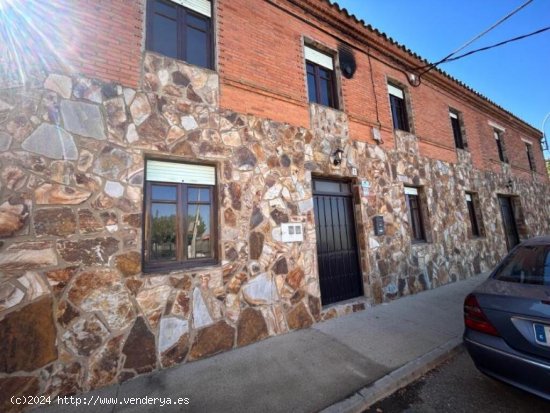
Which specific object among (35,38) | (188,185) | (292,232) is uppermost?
(35,38)

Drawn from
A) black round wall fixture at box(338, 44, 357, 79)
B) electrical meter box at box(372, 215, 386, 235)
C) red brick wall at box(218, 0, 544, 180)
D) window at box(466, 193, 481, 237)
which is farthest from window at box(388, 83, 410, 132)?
window at box(466, 193, 481, 237)

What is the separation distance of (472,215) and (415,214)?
3586 millimetres

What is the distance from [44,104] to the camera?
3123 millimetres

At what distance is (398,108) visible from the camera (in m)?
7.68

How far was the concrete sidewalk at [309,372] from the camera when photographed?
2607 mm

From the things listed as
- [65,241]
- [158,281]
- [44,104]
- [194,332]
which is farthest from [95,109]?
[194,332]

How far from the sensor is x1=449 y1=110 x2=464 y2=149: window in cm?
932

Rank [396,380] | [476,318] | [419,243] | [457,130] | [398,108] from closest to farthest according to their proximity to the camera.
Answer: [476,318] → [396,380] → [419,243] → [398,108] → [457,130]

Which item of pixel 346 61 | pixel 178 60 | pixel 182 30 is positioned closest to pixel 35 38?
pixel 178 60

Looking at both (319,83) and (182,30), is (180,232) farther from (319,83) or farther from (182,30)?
(319,83)

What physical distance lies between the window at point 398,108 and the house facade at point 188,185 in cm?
58

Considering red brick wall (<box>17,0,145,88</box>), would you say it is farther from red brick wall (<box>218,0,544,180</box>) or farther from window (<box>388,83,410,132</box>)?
window (<box>388,83,410,132</box>)

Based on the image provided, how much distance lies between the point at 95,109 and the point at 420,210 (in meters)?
7.68

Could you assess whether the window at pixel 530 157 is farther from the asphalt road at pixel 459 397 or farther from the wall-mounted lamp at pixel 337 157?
the asphalt road at pixel 459 397
